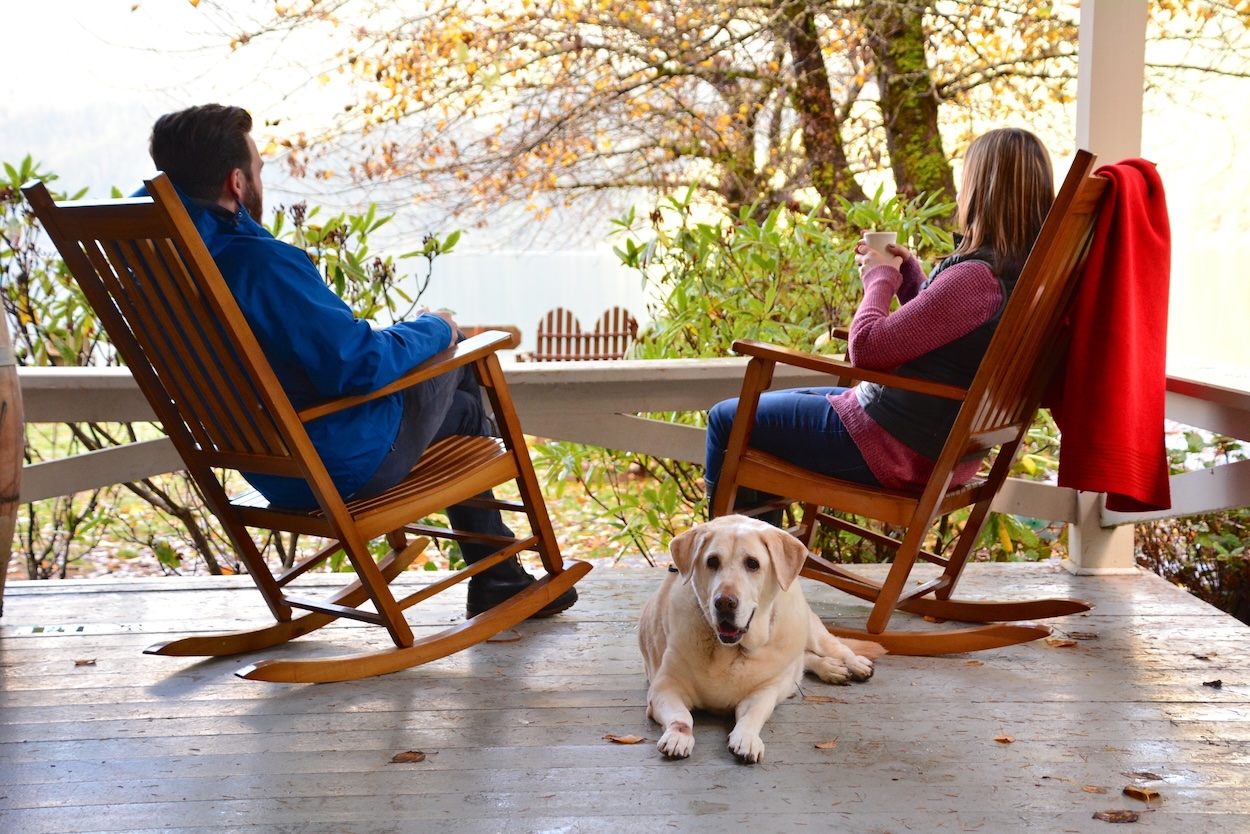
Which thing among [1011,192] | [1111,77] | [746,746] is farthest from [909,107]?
[746,746]

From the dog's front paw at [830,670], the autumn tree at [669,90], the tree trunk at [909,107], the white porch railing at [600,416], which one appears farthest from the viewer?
the tree trunk at [909,107]

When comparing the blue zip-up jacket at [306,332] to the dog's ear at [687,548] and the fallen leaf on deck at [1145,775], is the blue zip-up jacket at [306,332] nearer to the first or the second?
the dog's ear at [687,548]

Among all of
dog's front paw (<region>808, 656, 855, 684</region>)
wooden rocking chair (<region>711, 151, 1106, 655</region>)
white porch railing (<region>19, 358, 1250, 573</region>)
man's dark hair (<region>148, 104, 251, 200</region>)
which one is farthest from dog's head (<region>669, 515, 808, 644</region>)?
man's dark hair (<region>148, 104, 251, 200</region>)

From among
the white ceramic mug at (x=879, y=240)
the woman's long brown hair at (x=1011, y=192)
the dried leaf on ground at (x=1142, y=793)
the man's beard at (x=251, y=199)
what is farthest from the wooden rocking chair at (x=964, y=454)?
the man's beard at (x=251, y=199)

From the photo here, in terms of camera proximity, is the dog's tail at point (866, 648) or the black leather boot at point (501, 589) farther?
the black leather boot at point (501, 589)

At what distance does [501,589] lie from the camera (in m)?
2.61

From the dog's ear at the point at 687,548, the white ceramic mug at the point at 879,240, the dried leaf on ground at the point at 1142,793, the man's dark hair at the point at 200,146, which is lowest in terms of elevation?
the dried leaf on ground at the point at 1142,793

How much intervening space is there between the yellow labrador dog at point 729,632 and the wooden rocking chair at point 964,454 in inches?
12.5

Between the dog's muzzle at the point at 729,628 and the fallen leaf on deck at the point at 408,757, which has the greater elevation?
the dog's muzzle at the point at 729,628

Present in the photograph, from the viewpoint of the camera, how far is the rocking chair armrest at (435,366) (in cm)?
204

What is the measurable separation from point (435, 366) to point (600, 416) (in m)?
0.85

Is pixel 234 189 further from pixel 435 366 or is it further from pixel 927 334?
pixel 927 334

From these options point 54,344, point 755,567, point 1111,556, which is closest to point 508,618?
point 755,567

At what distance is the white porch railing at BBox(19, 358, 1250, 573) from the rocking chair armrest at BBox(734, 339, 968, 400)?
576mm
